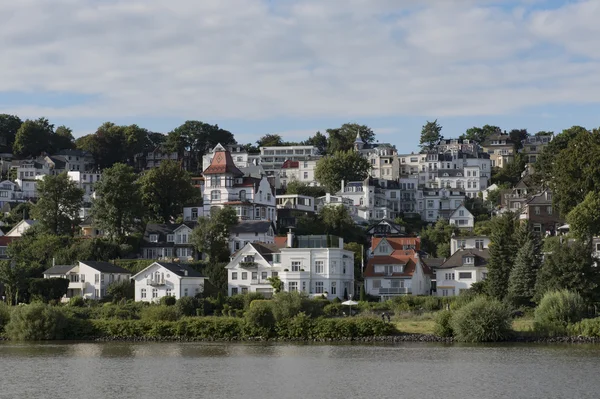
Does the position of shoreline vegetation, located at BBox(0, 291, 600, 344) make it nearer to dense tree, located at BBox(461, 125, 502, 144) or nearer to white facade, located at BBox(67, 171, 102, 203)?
white facade, located at BBox(67, 171, 102, 203)

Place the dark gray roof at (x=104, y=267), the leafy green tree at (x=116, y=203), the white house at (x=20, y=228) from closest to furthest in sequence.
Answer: the dark gray roof at (x=104, y=267), the leafy green tree at (x=116, y=203), the white house at (x=20, y=228)

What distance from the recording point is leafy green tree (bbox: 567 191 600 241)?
8500cm

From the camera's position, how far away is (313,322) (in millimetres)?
67625

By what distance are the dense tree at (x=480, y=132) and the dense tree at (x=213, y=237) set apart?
9477 cm

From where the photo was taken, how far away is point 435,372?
49.6 metres

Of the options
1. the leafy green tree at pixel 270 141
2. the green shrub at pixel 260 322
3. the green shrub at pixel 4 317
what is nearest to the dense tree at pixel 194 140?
the leafy green tree at pixel 270 141

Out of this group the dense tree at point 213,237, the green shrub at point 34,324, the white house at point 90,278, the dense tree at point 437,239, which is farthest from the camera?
the dense tree at point 437,239

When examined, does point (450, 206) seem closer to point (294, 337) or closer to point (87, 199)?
point (87, 199)

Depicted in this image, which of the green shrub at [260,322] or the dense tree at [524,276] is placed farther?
the dense tree at [524,276]

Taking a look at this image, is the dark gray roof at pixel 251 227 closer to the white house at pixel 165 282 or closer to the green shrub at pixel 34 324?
the white house at pixel 165 282

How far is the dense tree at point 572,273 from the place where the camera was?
225 ft

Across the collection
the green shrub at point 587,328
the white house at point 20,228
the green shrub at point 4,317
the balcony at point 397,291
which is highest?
the white house at point 20,228

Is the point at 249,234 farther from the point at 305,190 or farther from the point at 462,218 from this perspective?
the point at 305,190

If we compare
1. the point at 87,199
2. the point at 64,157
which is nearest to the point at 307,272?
the point at 87,199
